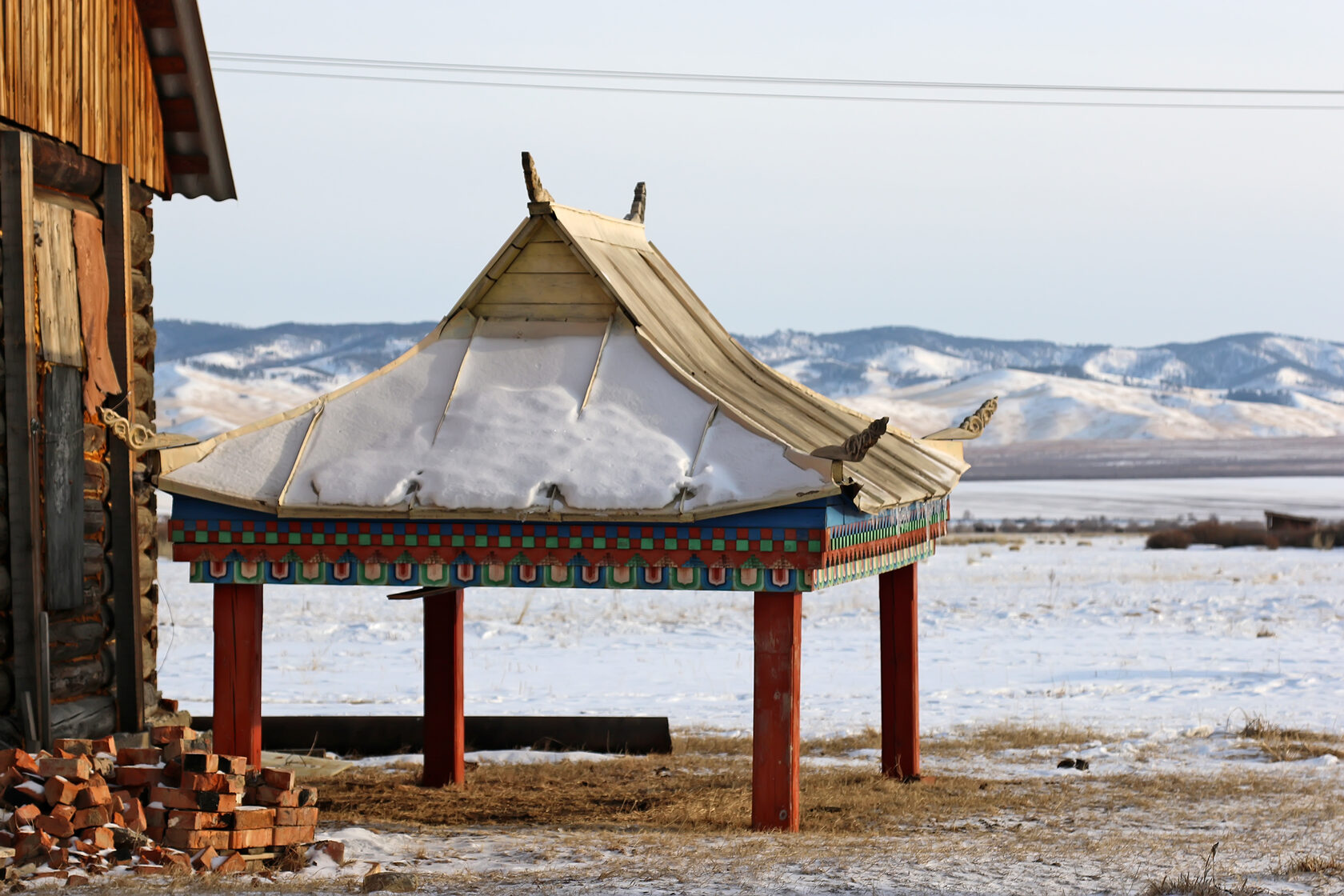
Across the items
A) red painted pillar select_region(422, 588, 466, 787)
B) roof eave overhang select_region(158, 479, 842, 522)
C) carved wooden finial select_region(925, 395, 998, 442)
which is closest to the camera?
roof eave overhang select_region(158, 479, 842, 522)

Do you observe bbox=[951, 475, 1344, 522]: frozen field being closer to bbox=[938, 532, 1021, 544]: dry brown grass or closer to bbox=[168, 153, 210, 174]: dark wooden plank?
bbox=[938, 532, 1021, 544]: dry brown grass

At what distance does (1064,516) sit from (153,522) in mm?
55586

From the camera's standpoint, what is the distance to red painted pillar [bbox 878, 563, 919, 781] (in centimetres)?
1208

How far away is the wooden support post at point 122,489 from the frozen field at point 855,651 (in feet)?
15.8

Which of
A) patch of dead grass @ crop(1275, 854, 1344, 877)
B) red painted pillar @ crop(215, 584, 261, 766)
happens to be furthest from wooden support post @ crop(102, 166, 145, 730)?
patch of dead grass @ crop(1275, 854, 1344, 877)

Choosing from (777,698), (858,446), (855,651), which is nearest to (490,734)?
(777,698)

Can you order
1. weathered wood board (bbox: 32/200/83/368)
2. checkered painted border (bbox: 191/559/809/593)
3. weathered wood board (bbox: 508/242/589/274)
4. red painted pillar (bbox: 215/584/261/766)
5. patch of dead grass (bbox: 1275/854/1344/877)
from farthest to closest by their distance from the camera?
weathered wood board (bbox: 508/242/589/274) → weathered wood board (bbox: 32/200/83/368) → red painted pillar (bbox: 215/584/261/766) → checkered painted border (bbox: 191/559/809/593) → patch of dead grass (bbox: 1275/854/1344/877)

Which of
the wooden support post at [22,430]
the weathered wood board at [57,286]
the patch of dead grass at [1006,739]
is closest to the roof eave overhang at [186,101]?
the weathered wood board at [57,286]

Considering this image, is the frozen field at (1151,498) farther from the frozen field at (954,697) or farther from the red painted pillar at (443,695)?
the red painted pillar at (443,695)

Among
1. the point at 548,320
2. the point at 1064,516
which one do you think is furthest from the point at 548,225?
the point at 1064,516

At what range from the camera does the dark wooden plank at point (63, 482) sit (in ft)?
33.2

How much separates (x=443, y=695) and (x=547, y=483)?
349 cm

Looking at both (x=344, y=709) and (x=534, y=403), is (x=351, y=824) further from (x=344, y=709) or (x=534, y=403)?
(x=344, y=709)

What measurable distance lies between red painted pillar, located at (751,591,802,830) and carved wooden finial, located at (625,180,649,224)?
3439 mm
